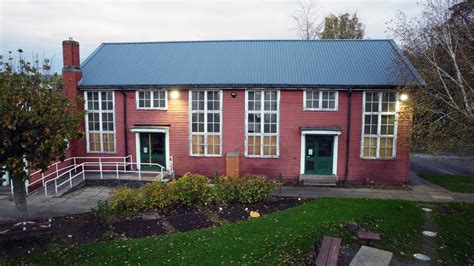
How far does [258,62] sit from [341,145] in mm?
6155

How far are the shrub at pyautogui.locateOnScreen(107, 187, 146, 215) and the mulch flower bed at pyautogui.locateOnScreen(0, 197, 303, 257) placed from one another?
0.39 metres

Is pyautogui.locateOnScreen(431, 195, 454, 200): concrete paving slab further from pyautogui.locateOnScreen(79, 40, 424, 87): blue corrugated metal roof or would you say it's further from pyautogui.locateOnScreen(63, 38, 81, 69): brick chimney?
pyautogui.locateOnScreen(63, 38, 81, 69): brick chimney

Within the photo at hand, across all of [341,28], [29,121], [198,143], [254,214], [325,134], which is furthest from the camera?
[341,28]

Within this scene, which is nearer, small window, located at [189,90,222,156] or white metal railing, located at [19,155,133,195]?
white metal railing, located at [19,155,133,195]

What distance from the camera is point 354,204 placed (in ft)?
40.8

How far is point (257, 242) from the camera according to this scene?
28.8 ft

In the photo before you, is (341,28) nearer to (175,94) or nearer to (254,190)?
(175,94)

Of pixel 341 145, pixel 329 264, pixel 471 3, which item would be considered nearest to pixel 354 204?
pixel 341 145

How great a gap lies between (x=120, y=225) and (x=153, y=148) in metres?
7.90

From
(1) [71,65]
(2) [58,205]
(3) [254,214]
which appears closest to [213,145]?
(3) [254,214]

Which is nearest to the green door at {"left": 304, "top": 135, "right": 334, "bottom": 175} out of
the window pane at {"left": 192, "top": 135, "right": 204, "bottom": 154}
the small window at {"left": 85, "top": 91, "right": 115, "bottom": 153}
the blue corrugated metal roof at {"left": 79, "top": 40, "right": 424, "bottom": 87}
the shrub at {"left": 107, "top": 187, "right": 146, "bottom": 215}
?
the blue corrugated metal roof at {"left": 79, "top": 40, "right": 424, "bottom": 87}

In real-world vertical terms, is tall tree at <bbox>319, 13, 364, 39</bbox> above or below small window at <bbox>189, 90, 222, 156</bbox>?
above

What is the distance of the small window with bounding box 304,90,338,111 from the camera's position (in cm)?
1662

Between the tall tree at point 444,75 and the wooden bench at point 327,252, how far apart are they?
19.8ft
